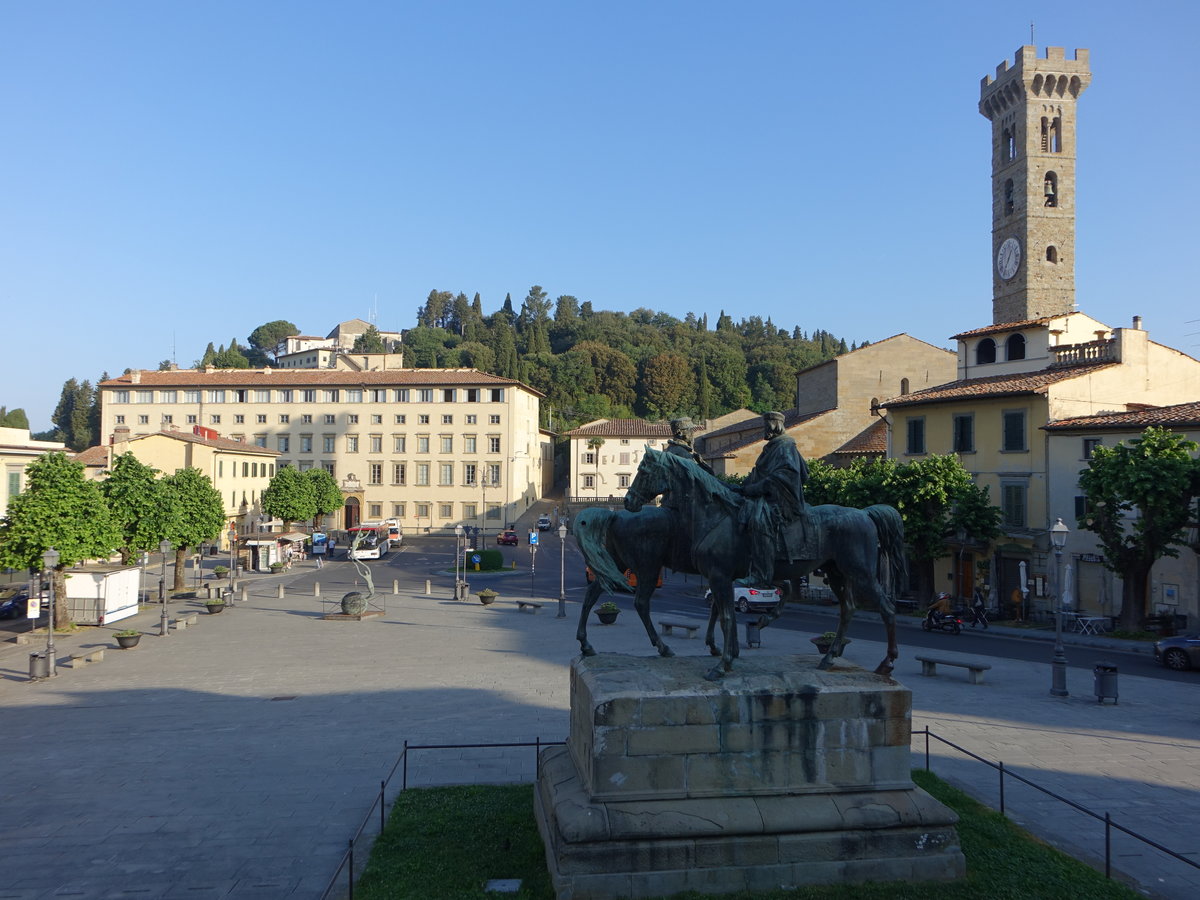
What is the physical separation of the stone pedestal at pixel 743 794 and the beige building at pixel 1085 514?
2491 cm

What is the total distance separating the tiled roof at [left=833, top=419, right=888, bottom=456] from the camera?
47.4 m

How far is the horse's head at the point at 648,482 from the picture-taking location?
33.7ft

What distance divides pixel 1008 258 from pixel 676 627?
156 feet

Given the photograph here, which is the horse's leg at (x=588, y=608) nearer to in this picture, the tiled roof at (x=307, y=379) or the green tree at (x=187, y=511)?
the green tree at (x=187, y=511)

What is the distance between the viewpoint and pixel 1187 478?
2709cm

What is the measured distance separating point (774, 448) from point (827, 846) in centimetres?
459

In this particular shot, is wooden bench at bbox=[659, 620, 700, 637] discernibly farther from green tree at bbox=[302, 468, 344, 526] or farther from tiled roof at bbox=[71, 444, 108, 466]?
tiled roof at bbox=[71, 444, 108, 466]

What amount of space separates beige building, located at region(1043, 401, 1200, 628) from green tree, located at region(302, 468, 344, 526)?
55.6 metres

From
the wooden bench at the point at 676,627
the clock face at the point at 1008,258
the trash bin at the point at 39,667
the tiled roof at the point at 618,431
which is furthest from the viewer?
the tiled roof at the point at 618,431

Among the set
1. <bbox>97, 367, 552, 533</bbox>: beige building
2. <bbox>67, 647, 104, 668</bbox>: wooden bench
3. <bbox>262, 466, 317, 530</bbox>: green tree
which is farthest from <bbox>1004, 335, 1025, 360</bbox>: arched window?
<bbox>262, 466, 317, 530</bbox>: green tree

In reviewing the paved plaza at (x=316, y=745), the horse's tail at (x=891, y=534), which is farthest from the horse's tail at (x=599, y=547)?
the horse's tail at (x=891, y=534)

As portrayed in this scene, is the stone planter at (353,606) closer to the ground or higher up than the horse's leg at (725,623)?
closer to the ground

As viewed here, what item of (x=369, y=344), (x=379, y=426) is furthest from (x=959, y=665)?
(x=369, y=344)

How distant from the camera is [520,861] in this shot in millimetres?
9734
